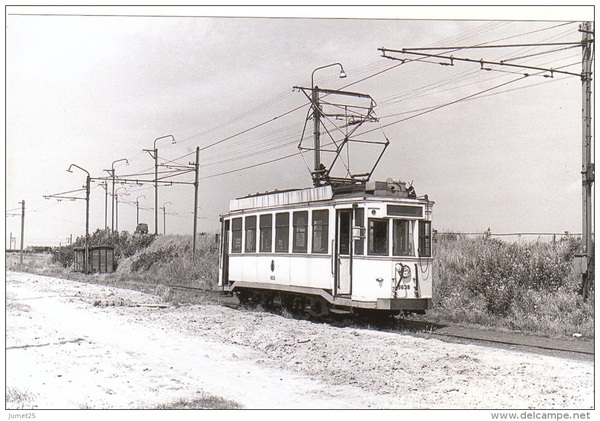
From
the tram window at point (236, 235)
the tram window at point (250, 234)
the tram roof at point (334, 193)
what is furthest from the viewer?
the tram window at point (236, 235)

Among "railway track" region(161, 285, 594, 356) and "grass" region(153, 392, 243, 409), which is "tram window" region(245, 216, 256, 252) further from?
"grass" region(153, 392, 243, 409)

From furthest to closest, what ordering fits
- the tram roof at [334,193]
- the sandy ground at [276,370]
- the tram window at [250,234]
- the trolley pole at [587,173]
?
the tram window at [250,234], the trolley pole at [587,173], the tram roof at [334,193], the sandy ground at [276,370]

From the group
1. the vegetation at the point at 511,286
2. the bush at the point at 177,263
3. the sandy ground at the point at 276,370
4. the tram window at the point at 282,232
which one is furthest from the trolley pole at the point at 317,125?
the bush at the point at 177,263

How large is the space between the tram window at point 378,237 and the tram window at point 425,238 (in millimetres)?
849

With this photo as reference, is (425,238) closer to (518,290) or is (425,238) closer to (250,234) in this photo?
(518,290)

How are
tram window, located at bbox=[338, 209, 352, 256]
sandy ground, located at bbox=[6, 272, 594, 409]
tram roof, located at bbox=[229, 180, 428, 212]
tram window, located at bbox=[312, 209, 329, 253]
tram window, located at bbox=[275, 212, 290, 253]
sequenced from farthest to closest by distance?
1. tram window, located at bbox=[275, 212, 290, 253]
2. tram window, located at bbox=[312, 209, 329, 253]
3. tram window, located at bbox=[338, 209, 352, 256]
4. tram roof, located at bbox=[229, 180, 428, 212]
5. sandy ground, located at bbox=[6, 272, 594, 409]

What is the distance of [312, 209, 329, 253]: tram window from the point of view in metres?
14.1

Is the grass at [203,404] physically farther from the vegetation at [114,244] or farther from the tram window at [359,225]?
the vegetation at [114,244]

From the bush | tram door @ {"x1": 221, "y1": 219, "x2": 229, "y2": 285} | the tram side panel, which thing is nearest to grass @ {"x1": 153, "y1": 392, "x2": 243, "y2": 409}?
the tram side panel

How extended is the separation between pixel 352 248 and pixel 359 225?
20.4 inches

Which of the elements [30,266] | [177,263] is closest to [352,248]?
[177,263]

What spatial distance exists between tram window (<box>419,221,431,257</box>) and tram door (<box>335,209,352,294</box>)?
4.85ft

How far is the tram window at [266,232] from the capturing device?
16.1 m

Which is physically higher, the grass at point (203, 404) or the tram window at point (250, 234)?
the tram window at point (250, 234)
